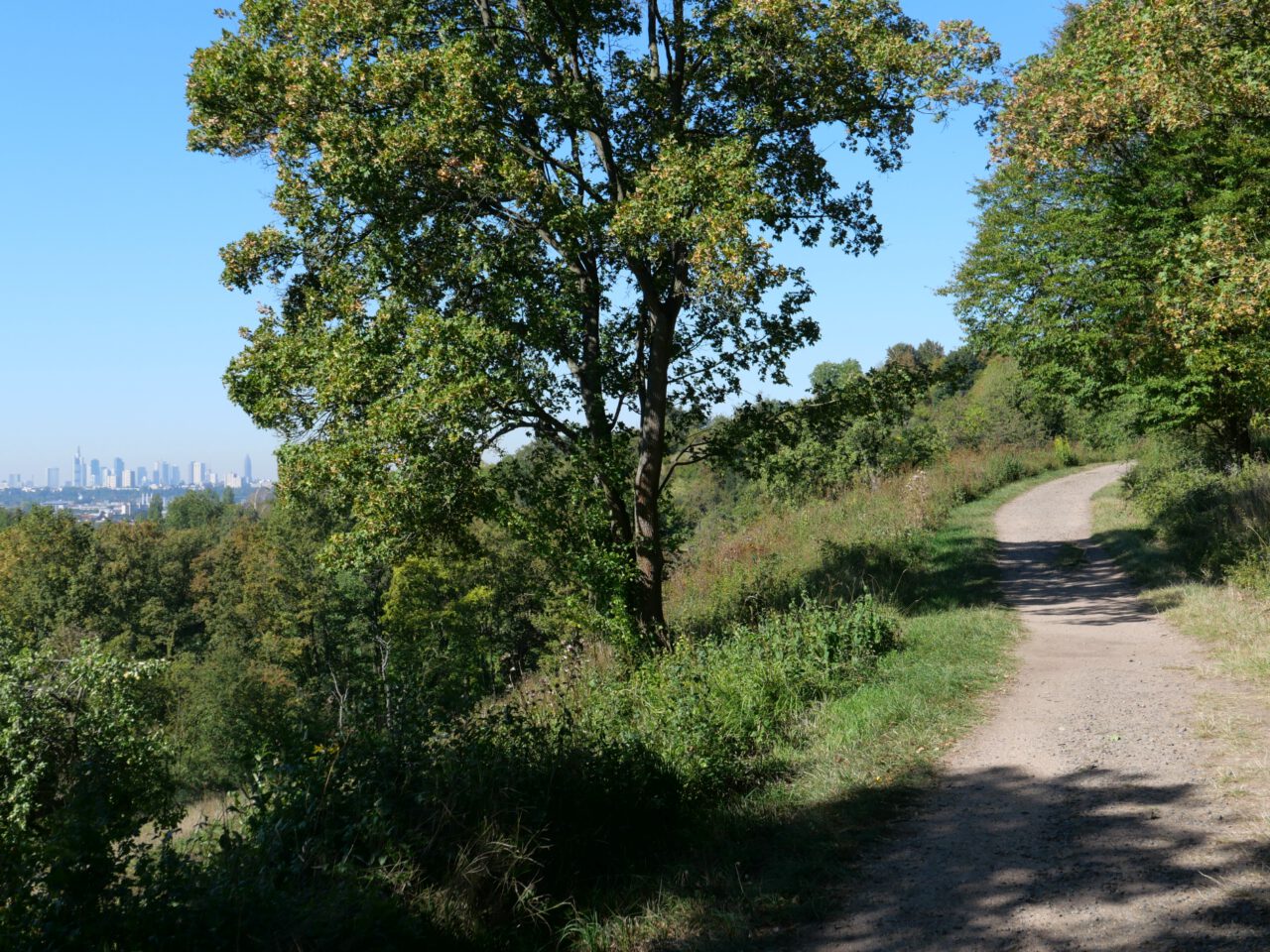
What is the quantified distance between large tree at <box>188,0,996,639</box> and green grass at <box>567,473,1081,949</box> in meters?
4.53

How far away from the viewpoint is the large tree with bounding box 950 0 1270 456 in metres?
10.2

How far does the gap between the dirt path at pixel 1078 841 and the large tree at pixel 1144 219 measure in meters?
5.02

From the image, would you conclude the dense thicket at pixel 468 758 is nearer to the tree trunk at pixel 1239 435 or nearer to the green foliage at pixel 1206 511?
the green foliage at pixel 1206 511

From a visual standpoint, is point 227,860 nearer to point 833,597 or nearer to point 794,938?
point 794,938

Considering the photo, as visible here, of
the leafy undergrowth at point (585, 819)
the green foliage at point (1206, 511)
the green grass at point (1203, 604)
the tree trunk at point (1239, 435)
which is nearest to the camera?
the leafy undergrowth at point (585, 819)

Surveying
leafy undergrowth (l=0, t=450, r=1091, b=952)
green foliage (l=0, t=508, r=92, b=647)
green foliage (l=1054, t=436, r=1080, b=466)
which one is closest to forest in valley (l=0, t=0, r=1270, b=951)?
leafy undergrowth (l=0, t=450, r=1091, b=952)

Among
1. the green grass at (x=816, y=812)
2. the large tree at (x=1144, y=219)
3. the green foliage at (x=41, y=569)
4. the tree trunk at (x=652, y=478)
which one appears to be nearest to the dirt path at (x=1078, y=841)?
the green grass at (x=816, y=812)

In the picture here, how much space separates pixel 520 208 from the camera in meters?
12.4

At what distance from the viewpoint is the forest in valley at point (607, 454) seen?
4.73 m

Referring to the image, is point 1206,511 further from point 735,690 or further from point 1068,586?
point 735,690

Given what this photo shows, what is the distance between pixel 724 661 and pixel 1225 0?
30.2ft

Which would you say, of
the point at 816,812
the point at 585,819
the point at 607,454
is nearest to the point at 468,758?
the point at 585,819

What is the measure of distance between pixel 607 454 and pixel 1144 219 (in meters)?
12.1

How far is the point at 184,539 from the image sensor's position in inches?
3100
